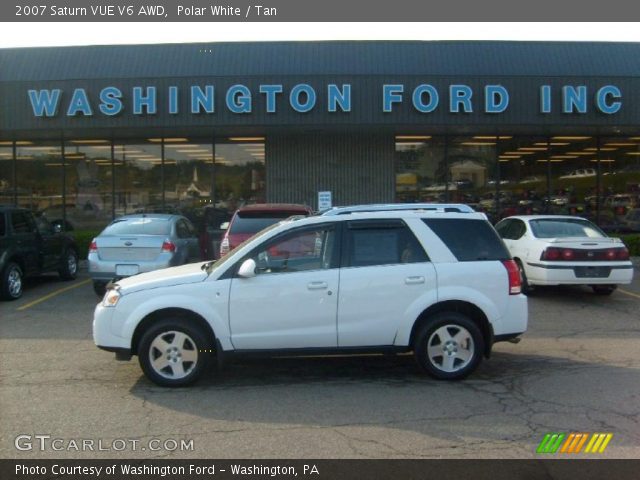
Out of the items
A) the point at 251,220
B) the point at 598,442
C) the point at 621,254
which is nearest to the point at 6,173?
the point at 251,220

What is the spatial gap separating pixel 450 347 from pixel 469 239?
44.2 inches

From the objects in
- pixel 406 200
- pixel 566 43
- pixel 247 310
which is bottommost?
pixel 247 310

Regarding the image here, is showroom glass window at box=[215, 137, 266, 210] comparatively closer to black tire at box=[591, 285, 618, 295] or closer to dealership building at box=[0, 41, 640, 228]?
dealership building at box=[0, 41, 640, 228]

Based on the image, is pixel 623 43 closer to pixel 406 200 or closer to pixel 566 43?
pixel 566 43

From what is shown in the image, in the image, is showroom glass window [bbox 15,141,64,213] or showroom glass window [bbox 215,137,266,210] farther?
showroom glass window [bbox 15,141,64,213]

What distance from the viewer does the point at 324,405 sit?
19.8 feet

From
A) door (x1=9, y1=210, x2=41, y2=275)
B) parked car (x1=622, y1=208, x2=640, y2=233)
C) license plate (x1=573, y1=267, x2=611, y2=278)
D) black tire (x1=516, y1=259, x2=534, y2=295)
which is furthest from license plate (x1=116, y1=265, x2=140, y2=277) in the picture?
parked car (x1=622, y1=208, x2=640, y2=233)

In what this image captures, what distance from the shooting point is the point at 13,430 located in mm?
5418

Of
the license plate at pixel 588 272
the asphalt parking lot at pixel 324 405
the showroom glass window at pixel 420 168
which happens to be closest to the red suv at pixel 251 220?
the asphalt parking lot at pixel 324 405

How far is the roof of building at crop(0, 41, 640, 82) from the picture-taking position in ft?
57.4

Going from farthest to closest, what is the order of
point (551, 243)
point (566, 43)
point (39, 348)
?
1. point (566, 43)
2. point (551, 243)
3. point (39, 348)

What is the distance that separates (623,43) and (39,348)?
56.9 feet

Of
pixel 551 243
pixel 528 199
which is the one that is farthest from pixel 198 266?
pixel 528 199

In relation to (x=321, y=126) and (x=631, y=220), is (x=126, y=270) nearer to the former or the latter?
(x=321, y=126)
